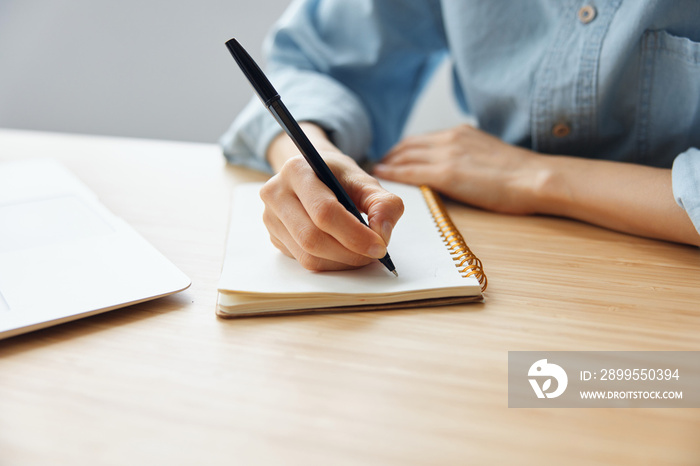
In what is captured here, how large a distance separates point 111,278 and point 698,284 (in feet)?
1.43

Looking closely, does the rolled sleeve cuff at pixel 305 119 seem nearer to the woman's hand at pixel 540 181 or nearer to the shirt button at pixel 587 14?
the woman's hand at pixel 540 181

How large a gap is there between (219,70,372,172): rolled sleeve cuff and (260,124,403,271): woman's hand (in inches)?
9.3

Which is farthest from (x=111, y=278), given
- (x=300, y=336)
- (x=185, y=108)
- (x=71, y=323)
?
(x=185, y=108)

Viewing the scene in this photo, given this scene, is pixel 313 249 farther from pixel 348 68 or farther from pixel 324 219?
pixel 348 68

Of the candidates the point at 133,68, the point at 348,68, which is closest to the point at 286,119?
the point at 348,68

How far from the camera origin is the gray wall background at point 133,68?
141cm

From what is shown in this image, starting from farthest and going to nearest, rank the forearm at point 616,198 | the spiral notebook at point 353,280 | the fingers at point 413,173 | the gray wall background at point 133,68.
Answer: the gray wall background at point 133,68, the fingers at point 413,173, the forearm at point 616,198, the spiral notebook at point 353,280

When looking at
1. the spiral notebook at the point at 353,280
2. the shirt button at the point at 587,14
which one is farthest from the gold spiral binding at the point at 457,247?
the shirt button at the point at 587,14

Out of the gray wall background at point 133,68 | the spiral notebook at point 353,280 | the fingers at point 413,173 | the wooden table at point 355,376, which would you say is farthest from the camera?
the gray wall background at point 133,68

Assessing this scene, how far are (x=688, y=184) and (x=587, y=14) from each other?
0.23 metres

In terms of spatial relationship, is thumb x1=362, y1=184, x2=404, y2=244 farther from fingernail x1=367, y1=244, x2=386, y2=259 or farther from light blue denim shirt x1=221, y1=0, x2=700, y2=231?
light blue denim shirt x1=221, y1=0, x2=700, y2=231

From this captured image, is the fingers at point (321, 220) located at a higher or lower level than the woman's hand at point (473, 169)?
higher

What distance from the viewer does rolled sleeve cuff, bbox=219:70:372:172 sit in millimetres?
674

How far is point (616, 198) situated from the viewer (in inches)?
20.1
